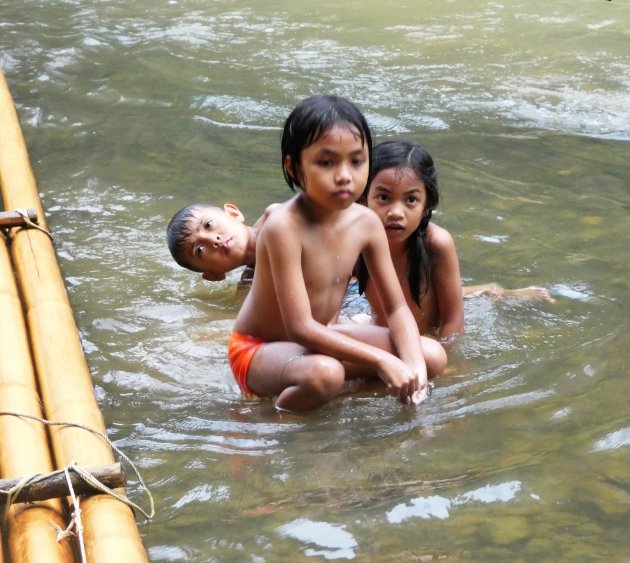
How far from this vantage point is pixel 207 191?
5270mm

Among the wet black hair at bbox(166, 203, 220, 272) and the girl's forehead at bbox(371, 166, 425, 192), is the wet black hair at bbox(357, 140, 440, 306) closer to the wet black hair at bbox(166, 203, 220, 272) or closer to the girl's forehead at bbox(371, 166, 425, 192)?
the girl's forehead at bbox(371, 166, 425, 192)

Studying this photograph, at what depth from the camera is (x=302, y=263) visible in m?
3.11

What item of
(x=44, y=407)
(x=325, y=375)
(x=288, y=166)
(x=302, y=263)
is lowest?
(x=44, y=407)

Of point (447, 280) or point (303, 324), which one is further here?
point (447, 280)

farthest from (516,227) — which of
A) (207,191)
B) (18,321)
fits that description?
(18,321)

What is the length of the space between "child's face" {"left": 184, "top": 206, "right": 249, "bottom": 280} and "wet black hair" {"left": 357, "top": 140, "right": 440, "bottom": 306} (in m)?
0.60

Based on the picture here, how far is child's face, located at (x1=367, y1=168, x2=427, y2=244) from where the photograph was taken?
342 centimetres

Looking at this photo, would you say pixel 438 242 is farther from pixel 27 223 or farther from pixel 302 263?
pixel 27 223

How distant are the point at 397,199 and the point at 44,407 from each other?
4.27ft

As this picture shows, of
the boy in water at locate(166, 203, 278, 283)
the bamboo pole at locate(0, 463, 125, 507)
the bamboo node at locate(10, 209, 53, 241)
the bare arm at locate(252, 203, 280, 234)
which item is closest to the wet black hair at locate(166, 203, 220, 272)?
the boy in water at locate(166, 203, 278, 283)

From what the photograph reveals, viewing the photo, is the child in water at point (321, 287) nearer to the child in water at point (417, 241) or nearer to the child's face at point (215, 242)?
the child in water at point (417, 241)

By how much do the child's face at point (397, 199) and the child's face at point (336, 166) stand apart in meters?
0.45

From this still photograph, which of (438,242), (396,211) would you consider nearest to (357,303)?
(438,242)

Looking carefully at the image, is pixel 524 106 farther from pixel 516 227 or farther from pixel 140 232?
pixel 140 232
